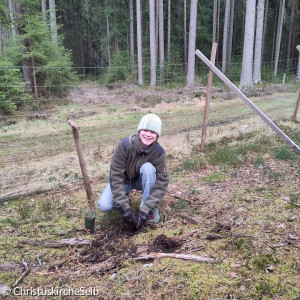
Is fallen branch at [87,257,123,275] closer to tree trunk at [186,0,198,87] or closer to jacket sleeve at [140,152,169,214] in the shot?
jacket sleeve at [140,152,169,214]

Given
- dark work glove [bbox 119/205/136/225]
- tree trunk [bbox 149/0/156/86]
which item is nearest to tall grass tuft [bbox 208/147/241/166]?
dark work glove [bbox 119/205/136/225]

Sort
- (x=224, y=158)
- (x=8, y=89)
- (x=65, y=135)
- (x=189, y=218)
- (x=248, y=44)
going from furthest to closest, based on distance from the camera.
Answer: (x=248, y=44), (x=8, y=89), (x=65, y=135), (x=224, y=158), (x=189, y=218)

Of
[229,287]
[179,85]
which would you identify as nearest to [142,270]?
[229,287]

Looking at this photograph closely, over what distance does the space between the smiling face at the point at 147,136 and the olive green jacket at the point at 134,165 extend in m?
0.07

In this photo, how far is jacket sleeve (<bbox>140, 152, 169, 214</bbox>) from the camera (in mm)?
3055

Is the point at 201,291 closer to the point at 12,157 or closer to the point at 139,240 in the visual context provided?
the point at 139,240

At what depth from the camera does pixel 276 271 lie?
229cm

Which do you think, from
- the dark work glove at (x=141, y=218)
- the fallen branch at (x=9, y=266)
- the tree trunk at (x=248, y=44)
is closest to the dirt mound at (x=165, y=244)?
the dark work glove at (x=141, y=218)

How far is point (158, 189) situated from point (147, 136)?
0.63 metres

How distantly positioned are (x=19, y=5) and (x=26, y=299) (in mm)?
11770

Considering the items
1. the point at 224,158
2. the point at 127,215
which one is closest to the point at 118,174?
the point at 127,215

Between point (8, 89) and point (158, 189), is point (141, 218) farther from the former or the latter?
point (8, 89)

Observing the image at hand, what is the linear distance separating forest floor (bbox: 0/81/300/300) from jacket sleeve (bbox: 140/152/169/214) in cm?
27

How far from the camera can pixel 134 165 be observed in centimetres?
319
